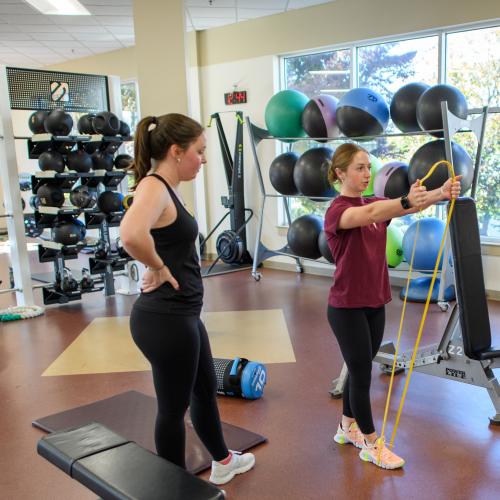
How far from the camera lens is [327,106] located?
490cm

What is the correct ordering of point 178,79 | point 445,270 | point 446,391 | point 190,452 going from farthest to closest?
point 445,270
point 178,79
point 446,391
point 190,452

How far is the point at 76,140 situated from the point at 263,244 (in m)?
2.51

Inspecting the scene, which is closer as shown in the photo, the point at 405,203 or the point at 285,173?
the point at 405,203

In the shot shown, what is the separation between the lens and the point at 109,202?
513 cm

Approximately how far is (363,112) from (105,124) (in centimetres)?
216

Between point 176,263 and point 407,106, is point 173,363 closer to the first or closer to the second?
point 176,263

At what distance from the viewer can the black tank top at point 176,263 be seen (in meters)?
1.68

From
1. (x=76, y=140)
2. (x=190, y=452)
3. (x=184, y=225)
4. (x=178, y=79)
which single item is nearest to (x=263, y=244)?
(x=76, y=140)

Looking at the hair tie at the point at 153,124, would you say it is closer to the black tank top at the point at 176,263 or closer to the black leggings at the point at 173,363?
the black tank top at the point at 176,263

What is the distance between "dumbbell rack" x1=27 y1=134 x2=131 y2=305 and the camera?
4891 millimetres

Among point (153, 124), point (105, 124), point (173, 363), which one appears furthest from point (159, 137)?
point (105, 124)

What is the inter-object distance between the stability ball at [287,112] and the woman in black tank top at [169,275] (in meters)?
3.58

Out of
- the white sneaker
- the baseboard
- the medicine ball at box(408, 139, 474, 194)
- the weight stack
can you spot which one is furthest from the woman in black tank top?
the baseboard

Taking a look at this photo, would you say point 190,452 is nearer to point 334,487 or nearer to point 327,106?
point 334,487
